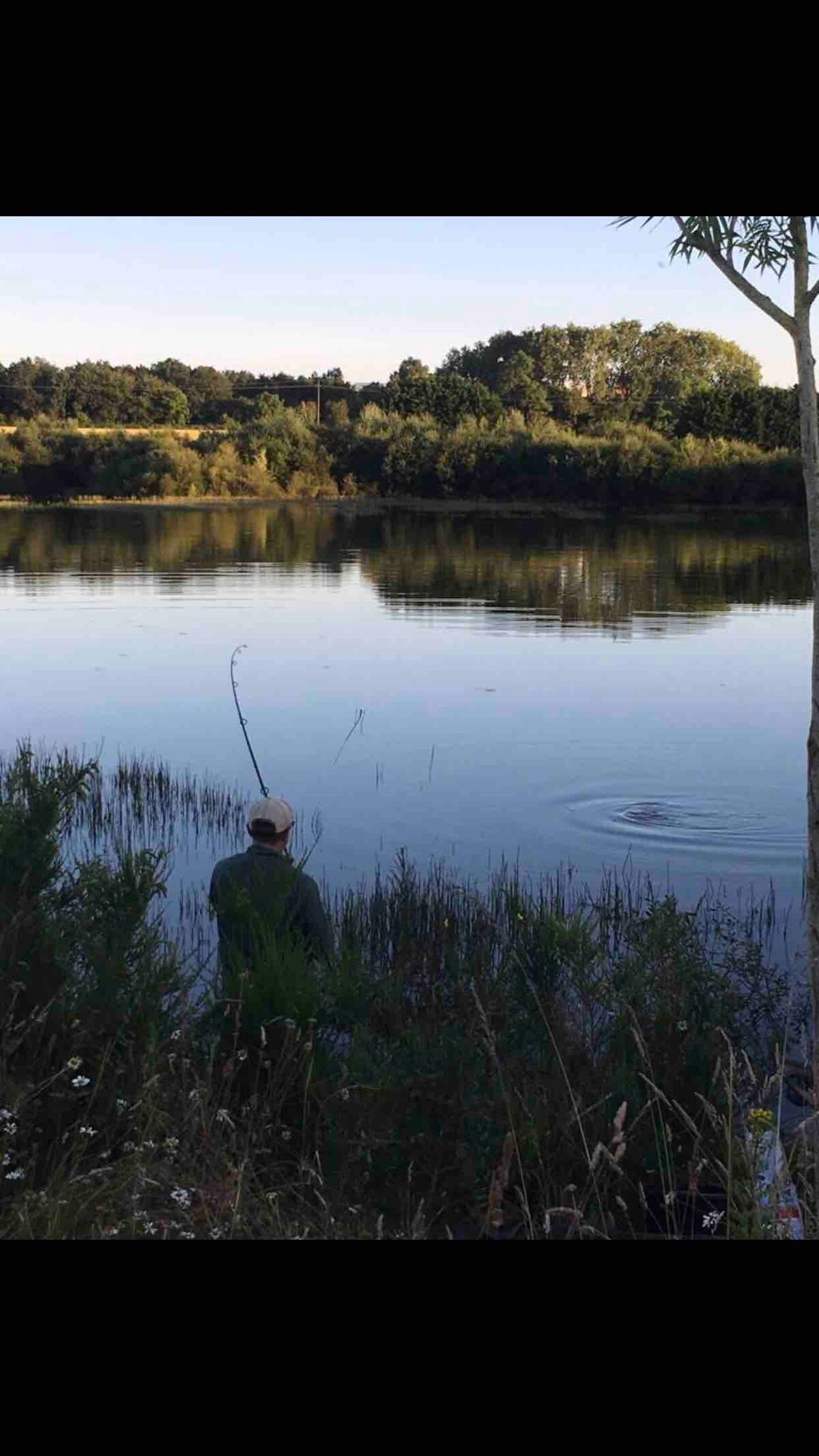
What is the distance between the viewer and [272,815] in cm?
627

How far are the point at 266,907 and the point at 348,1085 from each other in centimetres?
125

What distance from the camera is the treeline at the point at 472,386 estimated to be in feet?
231

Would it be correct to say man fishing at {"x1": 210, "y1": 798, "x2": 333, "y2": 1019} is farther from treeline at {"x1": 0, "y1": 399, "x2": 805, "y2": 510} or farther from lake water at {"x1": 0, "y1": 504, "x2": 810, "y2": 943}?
treeline at {"x1": 0, "y1": 399, "x2": 805, "y2": 510}

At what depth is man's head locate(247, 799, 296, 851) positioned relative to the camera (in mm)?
6270

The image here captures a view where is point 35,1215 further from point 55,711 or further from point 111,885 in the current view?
point 55,711

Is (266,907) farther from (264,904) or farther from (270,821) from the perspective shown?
(270,821)

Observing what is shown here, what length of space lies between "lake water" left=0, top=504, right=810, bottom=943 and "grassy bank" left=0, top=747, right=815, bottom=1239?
3.95m

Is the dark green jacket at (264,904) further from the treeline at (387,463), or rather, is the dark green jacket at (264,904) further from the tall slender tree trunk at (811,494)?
the treeline at (387,463)

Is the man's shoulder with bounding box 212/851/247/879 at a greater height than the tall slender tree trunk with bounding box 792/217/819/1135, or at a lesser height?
lesser

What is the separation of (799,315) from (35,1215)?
261 centimetres

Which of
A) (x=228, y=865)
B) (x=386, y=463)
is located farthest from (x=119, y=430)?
(x=228, y=865)

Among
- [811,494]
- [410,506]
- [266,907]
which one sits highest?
[410,506]

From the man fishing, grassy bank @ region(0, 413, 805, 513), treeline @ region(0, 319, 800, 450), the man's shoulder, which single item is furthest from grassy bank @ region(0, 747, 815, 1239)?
treeline @ region(0, 319, 800, 450)
